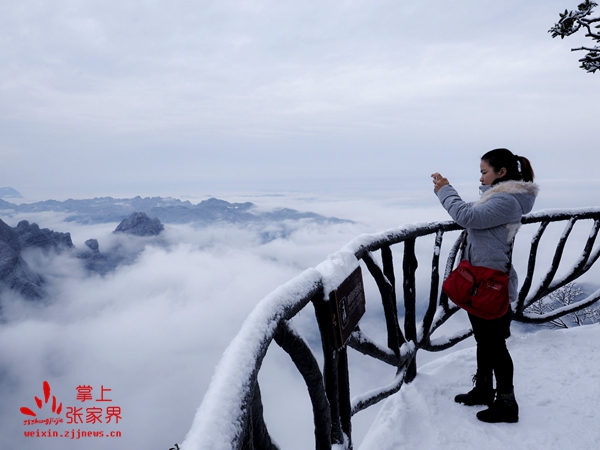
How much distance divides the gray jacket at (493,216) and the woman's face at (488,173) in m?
0.05

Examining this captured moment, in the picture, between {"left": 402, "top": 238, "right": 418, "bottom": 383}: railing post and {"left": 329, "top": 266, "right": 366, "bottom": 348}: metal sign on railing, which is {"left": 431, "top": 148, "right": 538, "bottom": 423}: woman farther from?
{"left": 329, "top": 266, "right": 366, "bottom": 348}: metal sign on railing

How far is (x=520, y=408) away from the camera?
8.91ft

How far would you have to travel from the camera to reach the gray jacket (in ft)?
7.12

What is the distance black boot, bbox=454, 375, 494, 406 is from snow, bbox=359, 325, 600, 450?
0.17ft

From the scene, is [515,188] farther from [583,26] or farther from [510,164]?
[583,26]

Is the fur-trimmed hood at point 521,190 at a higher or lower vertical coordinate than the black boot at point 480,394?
higher

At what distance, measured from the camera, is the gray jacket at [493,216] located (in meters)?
2.17

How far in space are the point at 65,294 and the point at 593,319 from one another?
213m

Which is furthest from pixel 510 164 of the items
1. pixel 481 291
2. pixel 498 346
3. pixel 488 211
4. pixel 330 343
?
pixel 330 343

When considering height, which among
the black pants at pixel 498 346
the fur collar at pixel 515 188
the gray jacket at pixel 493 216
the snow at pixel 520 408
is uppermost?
the fur collar at pixel 515 188

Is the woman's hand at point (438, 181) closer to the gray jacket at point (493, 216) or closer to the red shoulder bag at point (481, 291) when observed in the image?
the gray jacket at point (493, 216)

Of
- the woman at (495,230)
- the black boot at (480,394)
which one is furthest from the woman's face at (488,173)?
the black boot at (480,394)

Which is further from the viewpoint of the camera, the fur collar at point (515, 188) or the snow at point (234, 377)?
the fur collar at point (515, 188)

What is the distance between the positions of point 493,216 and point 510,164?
15.5 inches
